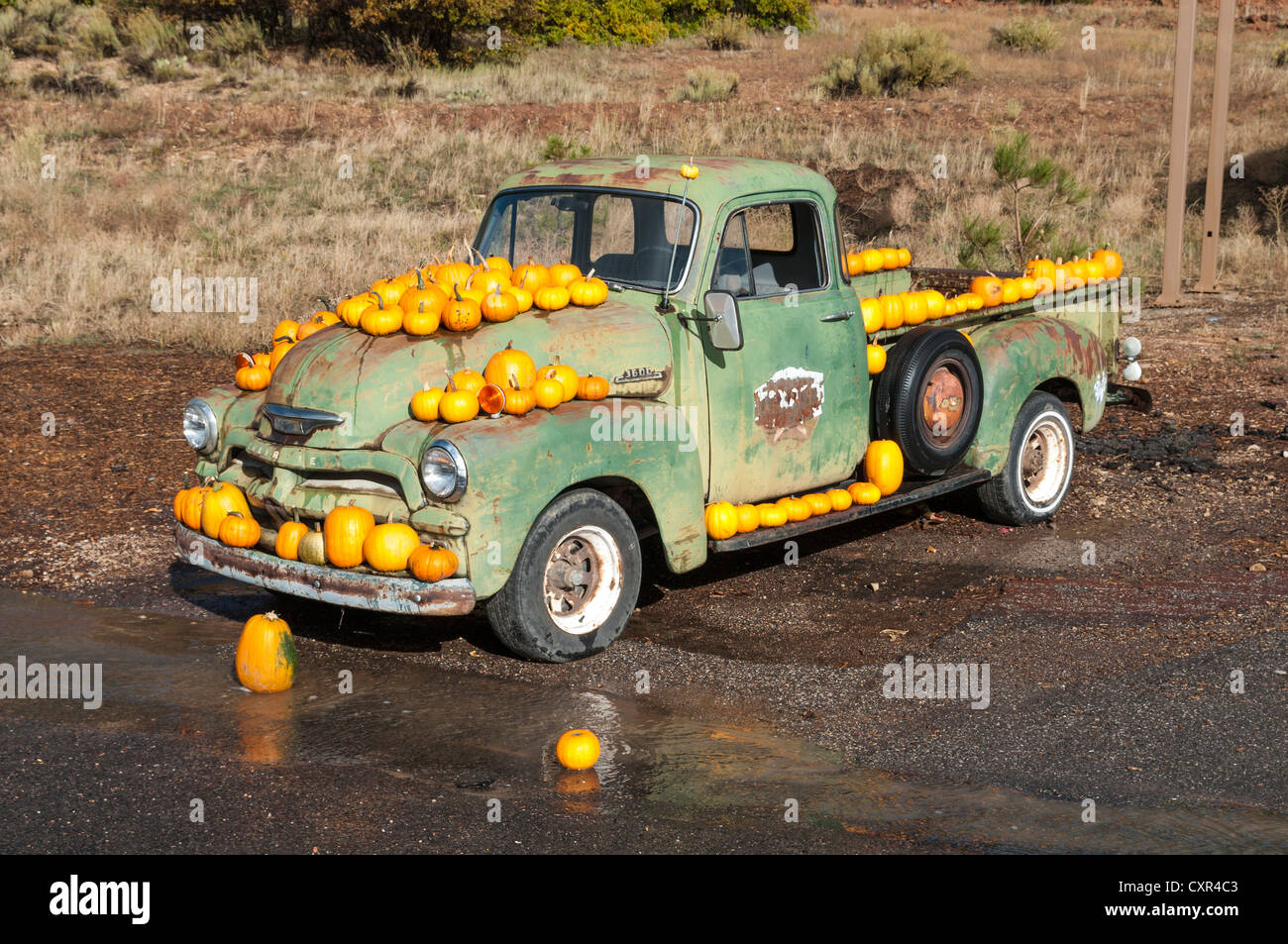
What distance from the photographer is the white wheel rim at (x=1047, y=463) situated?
873cm

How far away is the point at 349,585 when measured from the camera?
19.2 feet

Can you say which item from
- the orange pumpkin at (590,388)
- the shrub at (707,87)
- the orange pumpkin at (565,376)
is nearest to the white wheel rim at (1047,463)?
the orange pumpkin at (590,388)

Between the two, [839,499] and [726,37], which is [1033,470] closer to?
[839,499]

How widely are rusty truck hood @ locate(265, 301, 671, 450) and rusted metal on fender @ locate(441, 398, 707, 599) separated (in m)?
0.21

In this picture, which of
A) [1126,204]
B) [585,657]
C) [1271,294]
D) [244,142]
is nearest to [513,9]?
[244,142]

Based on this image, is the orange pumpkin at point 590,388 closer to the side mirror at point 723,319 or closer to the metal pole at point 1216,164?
the side mirror at point 723,319

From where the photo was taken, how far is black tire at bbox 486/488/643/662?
603 cm

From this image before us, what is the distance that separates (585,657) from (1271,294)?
12.5 m

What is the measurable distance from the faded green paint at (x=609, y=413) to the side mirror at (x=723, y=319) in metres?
0.17

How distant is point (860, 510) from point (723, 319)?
4.92 ft

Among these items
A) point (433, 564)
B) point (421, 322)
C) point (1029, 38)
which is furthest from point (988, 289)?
point (1029, 38)

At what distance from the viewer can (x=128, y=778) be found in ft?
16.7
